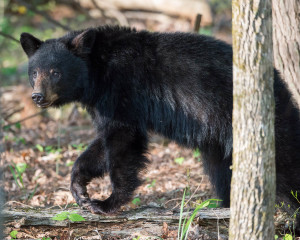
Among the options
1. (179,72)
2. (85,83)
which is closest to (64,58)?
(85,83)

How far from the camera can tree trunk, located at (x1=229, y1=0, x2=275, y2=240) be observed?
298cm

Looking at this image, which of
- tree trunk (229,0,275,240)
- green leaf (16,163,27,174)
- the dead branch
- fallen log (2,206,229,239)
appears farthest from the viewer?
the dead branch

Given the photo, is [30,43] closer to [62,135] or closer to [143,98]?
[143,98]

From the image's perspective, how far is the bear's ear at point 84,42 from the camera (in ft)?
16.6

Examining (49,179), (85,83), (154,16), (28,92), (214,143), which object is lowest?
(49,179)

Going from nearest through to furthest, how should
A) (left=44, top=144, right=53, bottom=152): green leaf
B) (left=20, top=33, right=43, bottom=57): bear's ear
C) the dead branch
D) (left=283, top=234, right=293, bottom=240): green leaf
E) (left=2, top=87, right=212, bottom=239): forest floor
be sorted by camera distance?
(left=283, top=234, right=293, bottom=240): green leaf
(left=20, top=33, right=43, bottom=57): bear's ear
(left=2, top=87, right=212, bottom=239): forest floor
(left=44, top=144, right=53, bottom=152): green leaf
the dead branch

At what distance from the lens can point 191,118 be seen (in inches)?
192

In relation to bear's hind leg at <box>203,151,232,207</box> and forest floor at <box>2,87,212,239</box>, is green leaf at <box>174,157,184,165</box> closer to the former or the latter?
forest floor at <box>2,87,212,239</box>

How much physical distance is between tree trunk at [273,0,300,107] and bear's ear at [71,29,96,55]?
2.20m

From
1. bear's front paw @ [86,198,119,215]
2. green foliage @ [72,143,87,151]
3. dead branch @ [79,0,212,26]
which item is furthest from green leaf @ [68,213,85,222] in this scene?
dead branch @ [79,0,212,26]

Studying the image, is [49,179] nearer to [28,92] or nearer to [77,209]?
[77,209]

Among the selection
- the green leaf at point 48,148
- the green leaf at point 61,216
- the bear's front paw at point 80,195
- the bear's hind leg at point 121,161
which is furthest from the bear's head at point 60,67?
the green leaf at point 48,148

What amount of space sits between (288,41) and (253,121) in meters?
2.34

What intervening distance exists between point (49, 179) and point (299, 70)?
13.2 ft
